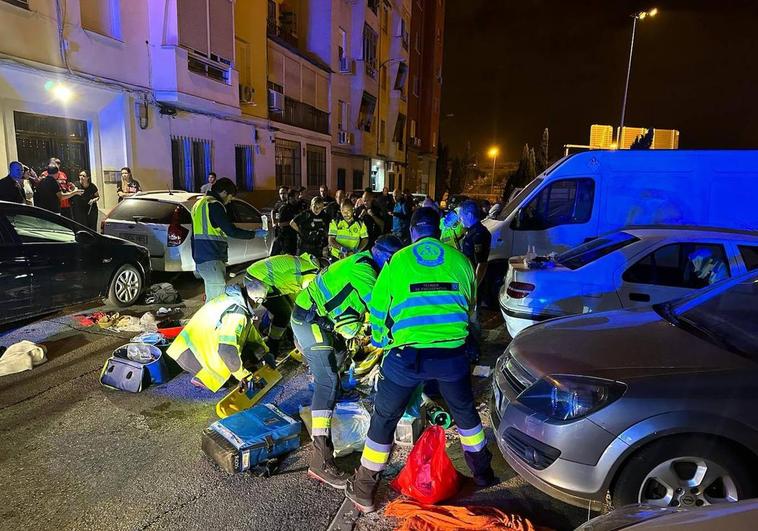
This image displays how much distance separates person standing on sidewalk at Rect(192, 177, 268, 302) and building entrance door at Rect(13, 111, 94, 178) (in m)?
6.19

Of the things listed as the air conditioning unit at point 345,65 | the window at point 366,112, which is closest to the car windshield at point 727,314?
the air conditioning unit at point 345,65

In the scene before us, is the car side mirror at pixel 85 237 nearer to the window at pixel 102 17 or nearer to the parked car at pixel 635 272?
the parked car at pixel 635 272

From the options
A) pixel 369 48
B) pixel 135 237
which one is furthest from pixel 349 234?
pixel 369 48

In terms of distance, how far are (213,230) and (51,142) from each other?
270 inches

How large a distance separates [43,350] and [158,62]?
937 cm

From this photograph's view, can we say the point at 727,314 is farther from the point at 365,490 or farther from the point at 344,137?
the point at 344,137

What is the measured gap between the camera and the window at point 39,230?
5.66m

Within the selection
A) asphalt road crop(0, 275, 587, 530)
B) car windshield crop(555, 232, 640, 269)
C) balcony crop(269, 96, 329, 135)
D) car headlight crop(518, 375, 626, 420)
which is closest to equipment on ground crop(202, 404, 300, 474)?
asphalt road crop(0, 275, 587, 530)

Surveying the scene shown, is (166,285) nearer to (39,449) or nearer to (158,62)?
(39,449)

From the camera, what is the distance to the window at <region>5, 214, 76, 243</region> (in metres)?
5.66

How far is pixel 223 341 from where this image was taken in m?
4.21

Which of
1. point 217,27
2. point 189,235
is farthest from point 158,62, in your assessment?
point 189,235

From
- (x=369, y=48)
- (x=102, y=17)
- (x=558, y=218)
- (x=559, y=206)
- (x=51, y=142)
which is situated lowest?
(x=558, y=218)

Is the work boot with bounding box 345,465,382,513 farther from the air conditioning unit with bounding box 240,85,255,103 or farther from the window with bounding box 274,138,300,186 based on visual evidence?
the window with bounding box 274,138,300,186
